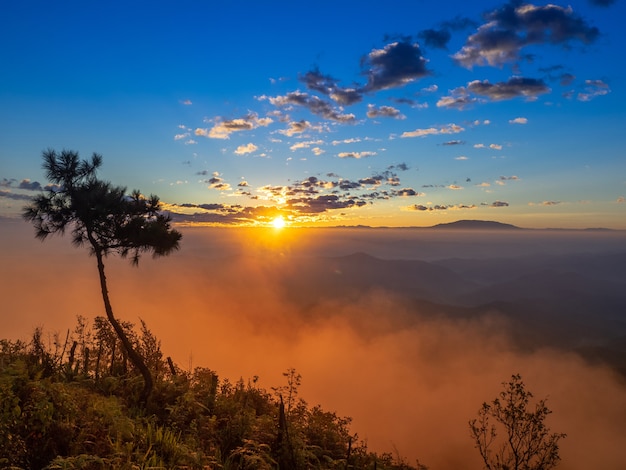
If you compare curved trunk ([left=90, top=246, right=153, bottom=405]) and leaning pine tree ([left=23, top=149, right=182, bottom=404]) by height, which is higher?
leaning pine tree ([left=23, top=149, right=182, bottom=404])

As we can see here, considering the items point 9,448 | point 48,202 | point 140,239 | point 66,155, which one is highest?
point 66,155

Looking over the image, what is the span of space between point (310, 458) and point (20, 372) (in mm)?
11432

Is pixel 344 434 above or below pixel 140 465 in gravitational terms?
below

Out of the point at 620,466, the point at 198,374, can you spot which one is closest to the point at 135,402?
the point at 198,374

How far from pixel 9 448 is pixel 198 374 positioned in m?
15.6

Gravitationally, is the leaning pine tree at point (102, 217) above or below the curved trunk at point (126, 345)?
above

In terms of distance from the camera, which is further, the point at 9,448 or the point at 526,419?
the point at 526,419

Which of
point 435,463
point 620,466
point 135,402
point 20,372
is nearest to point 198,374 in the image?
point 135,402

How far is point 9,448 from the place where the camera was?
8.24 meters

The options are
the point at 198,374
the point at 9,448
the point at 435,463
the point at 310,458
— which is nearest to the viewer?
the point at 9,448

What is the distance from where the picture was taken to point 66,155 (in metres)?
16.7

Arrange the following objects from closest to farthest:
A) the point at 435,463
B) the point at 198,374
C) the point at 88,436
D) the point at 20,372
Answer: the point at 88,436 < the point at 20,372 < the point at 198,374 < the point at 435,463

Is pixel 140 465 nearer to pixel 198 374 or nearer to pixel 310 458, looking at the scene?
pixel 310 458

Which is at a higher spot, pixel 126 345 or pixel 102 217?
pixel 102 217
